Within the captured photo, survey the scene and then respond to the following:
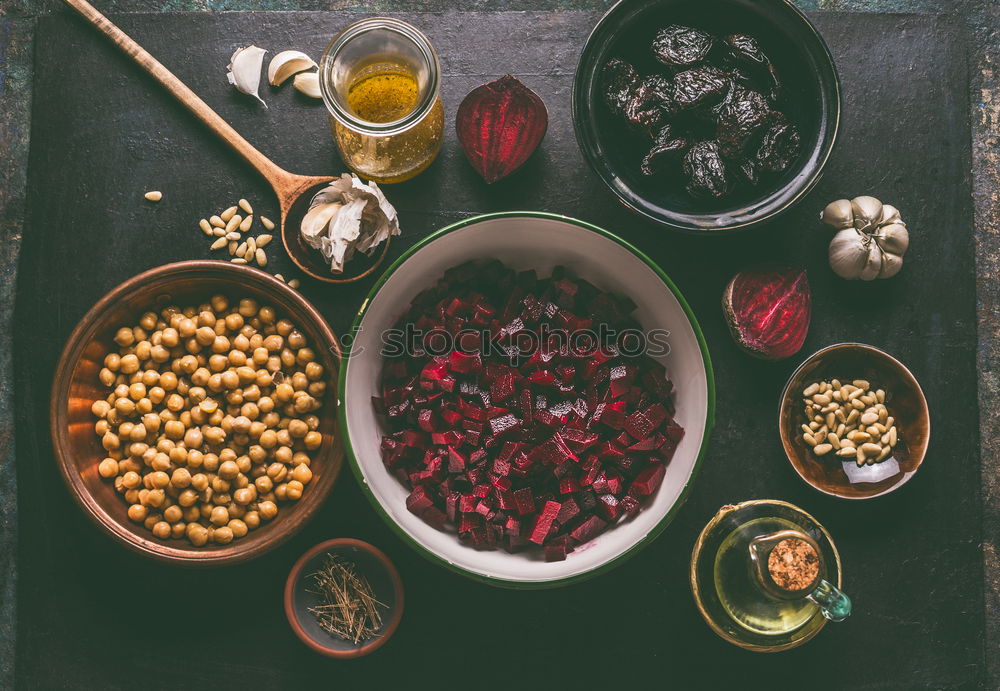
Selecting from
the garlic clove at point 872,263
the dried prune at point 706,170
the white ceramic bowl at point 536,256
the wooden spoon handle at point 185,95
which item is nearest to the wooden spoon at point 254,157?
the wooden spoon handle at point 185,95

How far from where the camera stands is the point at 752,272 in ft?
5.44

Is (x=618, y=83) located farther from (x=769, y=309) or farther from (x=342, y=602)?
(x=342, y=602)

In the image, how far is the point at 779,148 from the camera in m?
1.53

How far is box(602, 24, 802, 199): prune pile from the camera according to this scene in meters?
1.50

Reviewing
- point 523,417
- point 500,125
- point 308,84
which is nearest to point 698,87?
point 500,125

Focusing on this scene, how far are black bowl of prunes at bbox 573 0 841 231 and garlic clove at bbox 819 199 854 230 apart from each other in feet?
0.66

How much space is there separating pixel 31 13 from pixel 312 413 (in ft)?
4.23

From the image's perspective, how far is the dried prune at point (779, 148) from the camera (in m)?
1.52

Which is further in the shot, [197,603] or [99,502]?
[197,603]

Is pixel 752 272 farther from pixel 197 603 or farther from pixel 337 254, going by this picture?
pixel 197 603

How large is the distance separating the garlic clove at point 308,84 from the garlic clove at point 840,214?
1281mm

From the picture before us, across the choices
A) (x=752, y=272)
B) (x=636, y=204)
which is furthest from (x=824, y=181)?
(x=636, y=204)

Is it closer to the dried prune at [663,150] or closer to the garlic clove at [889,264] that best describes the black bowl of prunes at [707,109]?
the dried prune at [663,150]

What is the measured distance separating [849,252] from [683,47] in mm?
624
